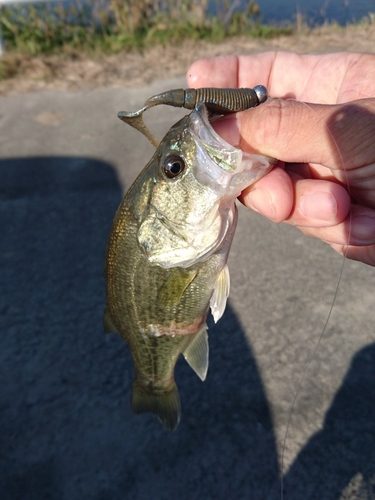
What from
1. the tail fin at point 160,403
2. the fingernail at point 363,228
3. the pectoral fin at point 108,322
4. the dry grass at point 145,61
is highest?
Answer: the fingernail at point 363,228

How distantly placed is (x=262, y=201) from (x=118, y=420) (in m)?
1.74

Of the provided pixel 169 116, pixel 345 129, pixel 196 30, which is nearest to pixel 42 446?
pixel 345 129

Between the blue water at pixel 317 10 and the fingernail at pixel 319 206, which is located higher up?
the fingernail at pixel 319 206

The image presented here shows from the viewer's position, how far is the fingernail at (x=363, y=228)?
200 centimetres

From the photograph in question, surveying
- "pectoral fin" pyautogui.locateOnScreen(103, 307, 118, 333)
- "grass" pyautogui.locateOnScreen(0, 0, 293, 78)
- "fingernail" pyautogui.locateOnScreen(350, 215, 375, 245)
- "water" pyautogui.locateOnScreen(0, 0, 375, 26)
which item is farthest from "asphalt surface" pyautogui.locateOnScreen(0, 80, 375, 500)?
"water" pyautogui.locateOnScreen(0, 0, 375, 26)

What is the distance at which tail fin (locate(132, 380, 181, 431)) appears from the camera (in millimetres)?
2324

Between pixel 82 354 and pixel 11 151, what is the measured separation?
9.97ft

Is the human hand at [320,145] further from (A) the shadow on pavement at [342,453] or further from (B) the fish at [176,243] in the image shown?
(A) the shadow on pavement at [342,453]

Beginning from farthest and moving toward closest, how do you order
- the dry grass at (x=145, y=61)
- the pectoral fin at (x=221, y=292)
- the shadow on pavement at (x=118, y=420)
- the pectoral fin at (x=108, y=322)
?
1. the dry grass at (x=145, y=61)
2. the shadow on pavement at (x=118, y=420)
3. the pectoral fin at (x=108, y=322)
4. the pectoral fin at (x=221, y=292)

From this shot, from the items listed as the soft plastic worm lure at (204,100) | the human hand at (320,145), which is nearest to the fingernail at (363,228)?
the human hand at (320,145)

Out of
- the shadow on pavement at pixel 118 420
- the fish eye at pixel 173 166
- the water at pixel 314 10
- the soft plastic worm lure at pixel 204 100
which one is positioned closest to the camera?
the soft plastic worm lure at pixel 204 100

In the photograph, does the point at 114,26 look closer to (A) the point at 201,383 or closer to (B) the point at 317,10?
(B) the point at 317,10

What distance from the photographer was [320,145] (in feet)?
5.57

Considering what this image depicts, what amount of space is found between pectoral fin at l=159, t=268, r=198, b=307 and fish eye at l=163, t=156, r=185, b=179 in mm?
418
